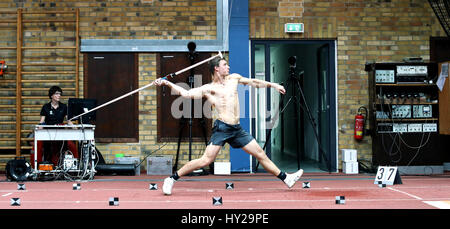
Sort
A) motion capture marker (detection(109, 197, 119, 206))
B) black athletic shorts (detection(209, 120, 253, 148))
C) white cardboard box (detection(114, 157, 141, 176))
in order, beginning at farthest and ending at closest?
white cardboard box (detection(114, 157, 141, 176)) < black athletic shorts (detection(209, 120, 253, 148)) < motion capture marker (detection(109, 197, 119, 206))

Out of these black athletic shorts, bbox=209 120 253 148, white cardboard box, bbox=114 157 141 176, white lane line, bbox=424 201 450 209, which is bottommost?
white lane line, bbox=424 201 450 209

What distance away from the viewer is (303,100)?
364 inches

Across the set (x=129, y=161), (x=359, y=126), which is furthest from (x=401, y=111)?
(x=129, y=161)

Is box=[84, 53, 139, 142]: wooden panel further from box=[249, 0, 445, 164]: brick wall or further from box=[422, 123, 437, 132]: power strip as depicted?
box=[422, 123, 437, 132]: power strip

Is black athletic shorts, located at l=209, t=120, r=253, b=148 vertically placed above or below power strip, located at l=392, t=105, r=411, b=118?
below

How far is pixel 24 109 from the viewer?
9.43 meters

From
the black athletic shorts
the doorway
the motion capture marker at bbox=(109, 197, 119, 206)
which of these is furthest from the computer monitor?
the motion capture marker at bbox=(109, 197, 119, 206)

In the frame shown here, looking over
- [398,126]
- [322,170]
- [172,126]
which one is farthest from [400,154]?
[172,126]

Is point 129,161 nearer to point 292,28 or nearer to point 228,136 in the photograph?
→ point 228,136

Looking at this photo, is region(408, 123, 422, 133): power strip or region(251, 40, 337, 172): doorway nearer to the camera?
region(408, 123, 422, 133): power strip

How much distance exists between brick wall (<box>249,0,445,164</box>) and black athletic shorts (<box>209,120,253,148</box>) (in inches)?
134

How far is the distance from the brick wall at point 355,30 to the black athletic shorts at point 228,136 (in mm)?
3407

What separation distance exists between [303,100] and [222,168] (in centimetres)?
188

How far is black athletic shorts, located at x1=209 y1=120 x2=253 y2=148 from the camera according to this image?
654cm
